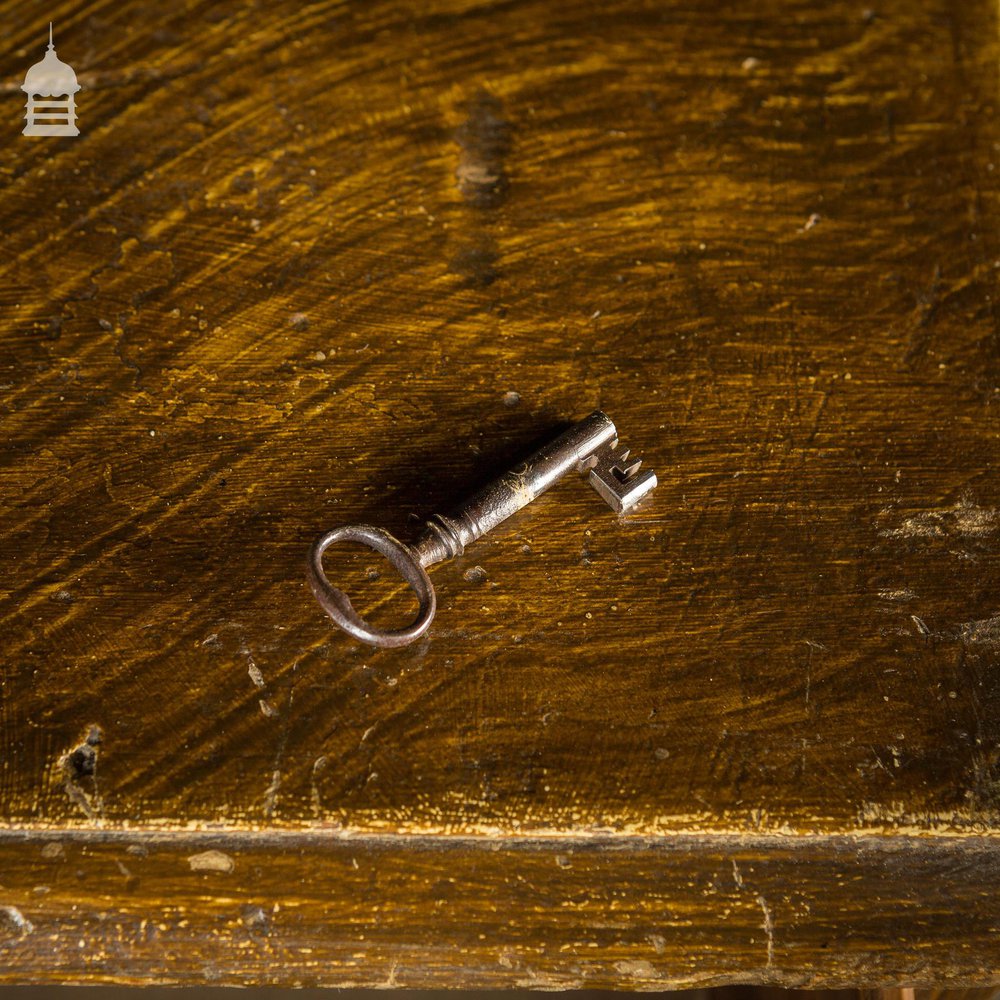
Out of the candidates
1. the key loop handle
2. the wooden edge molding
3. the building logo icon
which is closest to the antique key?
the key loop handle

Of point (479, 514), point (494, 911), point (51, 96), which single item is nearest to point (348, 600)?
point (479, 514)

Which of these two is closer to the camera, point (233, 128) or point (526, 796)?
point (526, 796)

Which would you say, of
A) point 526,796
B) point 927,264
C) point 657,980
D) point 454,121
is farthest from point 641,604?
point 454,121

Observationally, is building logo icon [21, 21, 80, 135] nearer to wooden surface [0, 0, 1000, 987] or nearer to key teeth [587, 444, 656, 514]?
wooden surface [0, 0, 1000, 987]

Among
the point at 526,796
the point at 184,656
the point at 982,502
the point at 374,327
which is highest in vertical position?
the point at 374,327

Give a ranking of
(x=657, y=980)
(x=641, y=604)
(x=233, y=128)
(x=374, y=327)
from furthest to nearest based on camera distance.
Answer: (x=233, y=128) < (x=374, y=327) < (x=641, y=604) < (x=657, y=980)

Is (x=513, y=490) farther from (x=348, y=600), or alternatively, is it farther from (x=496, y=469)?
(x=348, y=600)

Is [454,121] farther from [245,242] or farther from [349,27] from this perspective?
[245,242]
